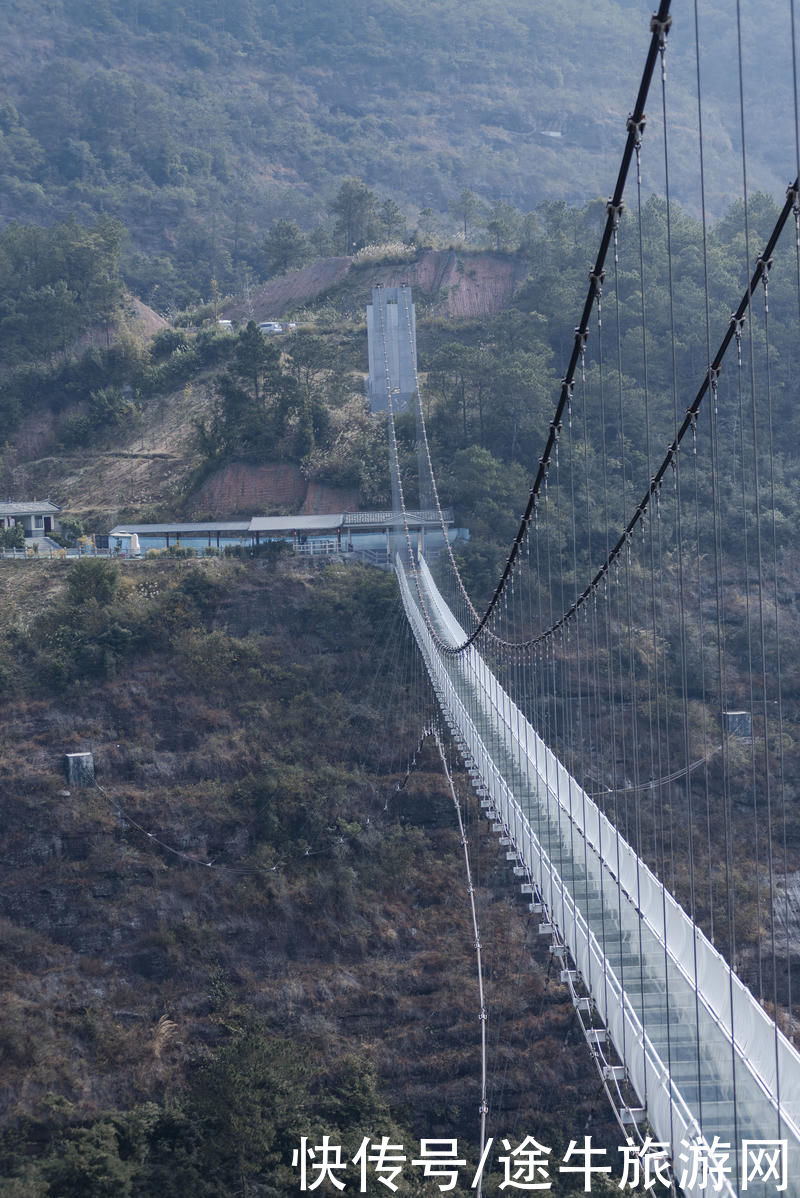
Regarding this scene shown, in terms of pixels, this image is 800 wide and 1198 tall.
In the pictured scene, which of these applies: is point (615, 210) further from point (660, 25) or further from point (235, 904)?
point (235, 904)

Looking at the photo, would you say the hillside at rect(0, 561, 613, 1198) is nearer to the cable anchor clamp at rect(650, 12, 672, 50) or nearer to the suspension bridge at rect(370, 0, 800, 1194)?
the suspension bridge at rect(370, 0, 800, 1194)

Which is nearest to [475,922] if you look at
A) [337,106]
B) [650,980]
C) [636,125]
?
[650,980]

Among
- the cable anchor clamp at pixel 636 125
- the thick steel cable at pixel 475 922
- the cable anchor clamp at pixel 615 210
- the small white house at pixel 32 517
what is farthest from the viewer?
the small white house at pixel 32 517

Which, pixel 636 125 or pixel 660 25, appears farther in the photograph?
pixel 636 125

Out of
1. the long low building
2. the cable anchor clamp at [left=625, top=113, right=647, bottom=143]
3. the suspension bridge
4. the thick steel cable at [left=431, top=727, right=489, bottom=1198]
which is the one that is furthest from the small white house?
the cable anchor clamp at [left=625, top=113, right=647, bottom=143]

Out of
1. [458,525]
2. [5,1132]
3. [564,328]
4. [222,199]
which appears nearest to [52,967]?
[5,1132]

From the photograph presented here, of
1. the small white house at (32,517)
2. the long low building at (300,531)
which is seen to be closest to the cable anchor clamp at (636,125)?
the long low building at (300,531)

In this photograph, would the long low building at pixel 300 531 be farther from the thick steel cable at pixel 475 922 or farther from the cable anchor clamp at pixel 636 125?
the cable anchor clamp at pixel 636 125
